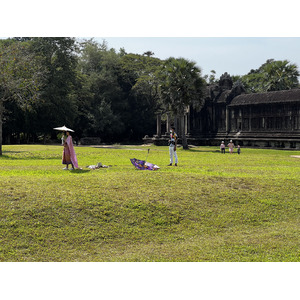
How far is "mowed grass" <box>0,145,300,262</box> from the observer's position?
9852 mm

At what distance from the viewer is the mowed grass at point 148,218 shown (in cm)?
985

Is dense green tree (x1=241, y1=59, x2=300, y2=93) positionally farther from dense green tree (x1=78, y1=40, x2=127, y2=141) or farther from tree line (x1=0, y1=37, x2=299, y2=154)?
dense green tree (x1=78, y1=40, x2=127, y2=141)

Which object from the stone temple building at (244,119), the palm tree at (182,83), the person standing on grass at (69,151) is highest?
the palm tree at (182,83)

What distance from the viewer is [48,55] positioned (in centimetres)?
A: 5212

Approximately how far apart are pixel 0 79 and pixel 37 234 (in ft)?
71.8

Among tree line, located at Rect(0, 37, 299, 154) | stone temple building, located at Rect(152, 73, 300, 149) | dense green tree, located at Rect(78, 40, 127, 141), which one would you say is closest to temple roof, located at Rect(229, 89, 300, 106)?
stone temple building, located at Rect(152, 73, 300, 149)

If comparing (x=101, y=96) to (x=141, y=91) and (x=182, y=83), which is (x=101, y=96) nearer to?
(x=141, y=91)

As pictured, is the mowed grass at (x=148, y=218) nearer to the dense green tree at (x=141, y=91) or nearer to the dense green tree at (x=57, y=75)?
the dense green tree at (x=57, y=75)

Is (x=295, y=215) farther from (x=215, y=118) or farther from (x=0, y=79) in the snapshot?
(x=215, y=118)

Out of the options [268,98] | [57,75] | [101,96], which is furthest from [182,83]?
[101,96]

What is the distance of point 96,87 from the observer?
64.6 meters

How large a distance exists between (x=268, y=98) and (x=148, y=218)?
3926 centimetres

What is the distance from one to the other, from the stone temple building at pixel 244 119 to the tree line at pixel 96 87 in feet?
17.2

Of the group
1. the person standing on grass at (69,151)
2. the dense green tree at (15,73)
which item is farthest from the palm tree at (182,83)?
the person standing on grass at (69,151)
